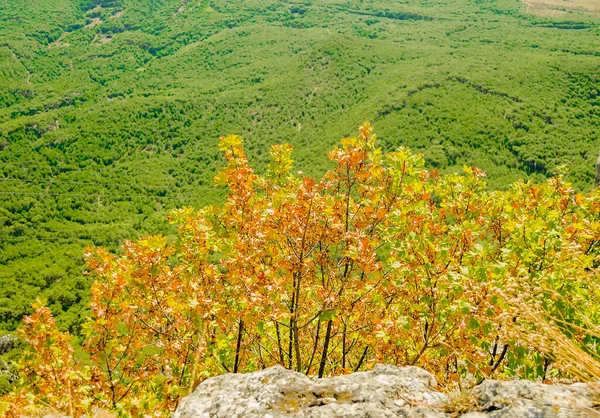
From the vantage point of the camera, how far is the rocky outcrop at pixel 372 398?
309 cm

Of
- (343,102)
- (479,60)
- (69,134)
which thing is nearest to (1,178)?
(69,134)

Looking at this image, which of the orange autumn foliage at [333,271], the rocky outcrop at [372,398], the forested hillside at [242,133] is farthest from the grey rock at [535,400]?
the forested hillside at [242,133]

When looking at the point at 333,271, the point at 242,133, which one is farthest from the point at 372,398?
the point at 242,133

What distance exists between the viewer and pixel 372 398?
3.68 meters

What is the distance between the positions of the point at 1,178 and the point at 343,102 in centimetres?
15096

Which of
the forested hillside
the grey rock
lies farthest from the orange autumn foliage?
the forested hillside

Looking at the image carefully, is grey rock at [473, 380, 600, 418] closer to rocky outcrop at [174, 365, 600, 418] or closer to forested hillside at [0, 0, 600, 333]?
rocky outcrop at [174, 365, 600, 418]

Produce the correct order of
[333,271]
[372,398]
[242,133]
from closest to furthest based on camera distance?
[372,398] → [333,271] → [242,133]

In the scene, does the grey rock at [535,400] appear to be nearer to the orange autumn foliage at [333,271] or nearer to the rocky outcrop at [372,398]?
the rocky outcrop at [372,398]

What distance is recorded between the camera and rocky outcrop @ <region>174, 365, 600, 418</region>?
3.09 m

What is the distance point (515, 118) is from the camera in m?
141

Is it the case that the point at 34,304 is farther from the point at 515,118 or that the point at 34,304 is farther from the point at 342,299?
the point at 515,118

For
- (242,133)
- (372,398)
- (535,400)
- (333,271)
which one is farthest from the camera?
(242,133)

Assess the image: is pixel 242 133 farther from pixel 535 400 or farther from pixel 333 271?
pixel 535 400
